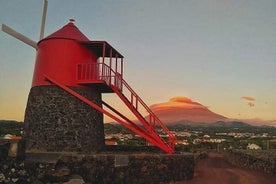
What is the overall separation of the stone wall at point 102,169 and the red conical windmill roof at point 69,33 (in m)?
6.51

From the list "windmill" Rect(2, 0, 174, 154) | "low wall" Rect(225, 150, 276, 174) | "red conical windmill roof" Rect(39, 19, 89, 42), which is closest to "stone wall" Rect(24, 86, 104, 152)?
"windmill" Rect(2, 0, 174, 154)

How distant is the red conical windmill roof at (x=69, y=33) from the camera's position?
17.6 meters

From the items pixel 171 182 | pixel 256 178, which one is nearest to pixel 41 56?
pixel 171 182

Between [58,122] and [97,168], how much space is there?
448 centimetres

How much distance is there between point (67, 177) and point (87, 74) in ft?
22.4

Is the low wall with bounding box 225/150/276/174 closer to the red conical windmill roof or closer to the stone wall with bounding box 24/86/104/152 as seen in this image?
the stone wall with bounding box 24/86/104/152

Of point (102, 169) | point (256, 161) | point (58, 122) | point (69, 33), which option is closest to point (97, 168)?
point (102, 169)

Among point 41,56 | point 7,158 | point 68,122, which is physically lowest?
point 7,158

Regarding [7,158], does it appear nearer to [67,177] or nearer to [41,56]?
[67,177]

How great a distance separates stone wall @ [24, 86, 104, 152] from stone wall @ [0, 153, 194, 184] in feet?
8.20

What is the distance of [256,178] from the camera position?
17000 millimetres

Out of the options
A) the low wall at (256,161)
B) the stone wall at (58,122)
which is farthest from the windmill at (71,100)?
the low wall at (256,161)

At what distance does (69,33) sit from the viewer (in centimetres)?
1788

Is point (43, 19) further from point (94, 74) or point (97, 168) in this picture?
point (97, 168)
